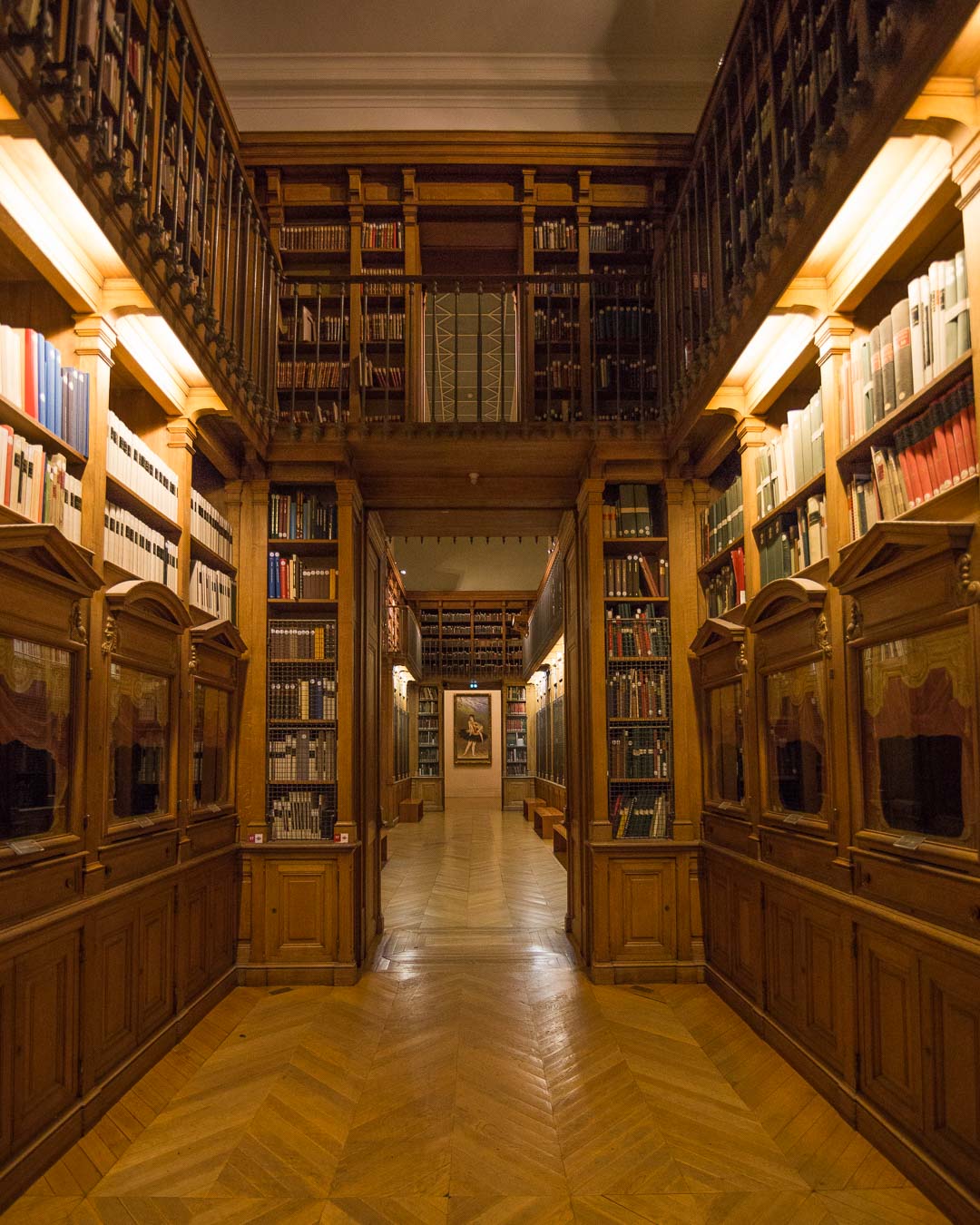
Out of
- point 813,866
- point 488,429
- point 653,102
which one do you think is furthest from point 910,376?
point 653,102

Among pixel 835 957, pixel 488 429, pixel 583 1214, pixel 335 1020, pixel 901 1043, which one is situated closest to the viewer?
pixel 583 1214

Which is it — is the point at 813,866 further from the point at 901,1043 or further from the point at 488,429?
the point at 488,429

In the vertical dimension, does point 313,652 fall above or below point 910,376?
below

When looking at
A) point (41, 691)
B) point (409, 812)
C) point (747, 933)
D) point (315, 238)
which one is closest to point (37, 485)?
point (41, 691)

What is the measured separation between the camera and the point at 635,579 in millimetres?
5945

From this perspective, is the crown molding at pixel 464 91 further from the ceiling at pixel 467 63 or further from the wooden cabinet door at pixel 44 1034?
the wooden cabinet door at pixel 44 1034

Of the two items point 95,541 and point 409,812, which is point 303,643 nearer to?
point 95,541

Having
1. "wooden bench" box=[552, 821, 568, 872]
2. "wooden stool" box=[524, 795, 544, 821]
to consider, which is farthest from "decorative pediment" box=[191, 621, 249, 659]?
"wooden stool" box=[524, 795, 544, 821]

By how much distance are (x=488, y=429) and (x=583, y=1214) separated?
4.00 m

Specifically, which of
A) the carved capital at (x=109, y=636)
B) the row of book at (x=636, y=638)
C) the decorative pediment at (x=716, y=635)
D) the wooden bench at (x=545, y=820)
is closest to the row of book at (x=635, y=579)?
the row of book at (x=636, y=638)

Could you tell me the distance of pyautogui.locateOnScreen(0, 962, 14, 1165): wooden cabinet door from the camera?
9.39 feet

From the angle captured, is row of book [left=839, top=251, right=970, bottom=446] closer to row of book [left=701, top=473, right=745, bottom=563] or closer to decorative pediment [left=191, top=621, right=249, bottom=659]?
row of book [left=701, top=473, right=745, bottom=563]

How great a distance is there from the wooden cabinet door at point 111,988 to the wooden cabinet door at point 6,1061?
0.56 metres

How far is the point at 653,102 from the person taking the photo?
727cm
